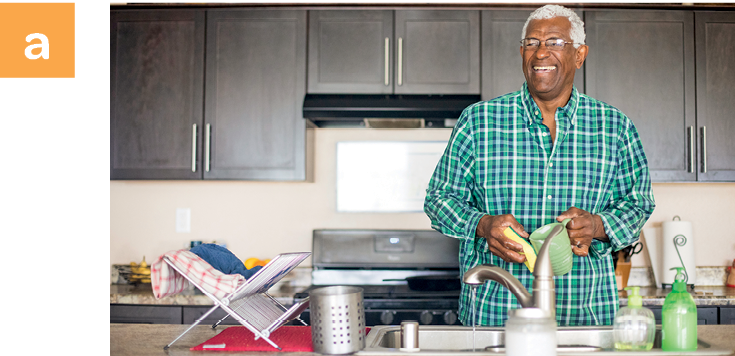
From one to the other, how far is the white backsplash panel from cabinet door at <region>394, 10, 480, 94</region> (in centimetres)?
39

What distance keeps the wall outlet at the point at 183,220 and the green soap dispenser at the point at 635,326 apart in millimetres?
2398

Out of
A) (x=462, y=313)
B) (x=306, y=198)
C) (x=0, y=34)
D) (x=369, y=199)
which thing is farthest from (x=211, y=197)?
(x=462, y=313)

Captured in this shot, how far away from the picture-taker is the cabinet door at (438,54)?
2785mm

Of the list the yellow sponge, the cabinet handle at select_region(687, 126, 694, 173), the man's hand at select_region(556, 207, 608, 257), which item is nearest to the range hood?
the cabinet handle at select_region(687, 126, 694, 173)

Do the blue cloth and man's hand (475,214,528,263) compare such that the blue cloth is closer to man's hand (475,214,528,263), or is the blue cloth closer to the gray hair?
man's hand (475,214,528,263)

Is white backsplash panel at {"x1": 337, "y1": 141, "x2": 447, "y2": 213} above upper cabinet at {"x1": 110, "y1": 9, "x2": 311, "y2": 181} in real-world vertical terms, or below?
below

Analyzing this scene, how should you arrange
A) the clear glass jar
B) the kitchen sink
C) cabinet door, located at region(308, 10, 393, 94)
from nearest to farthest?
1. the clear glass jar
2. the kitchen sink
3. cabinet door, located at region(308, 10, 393, 94)

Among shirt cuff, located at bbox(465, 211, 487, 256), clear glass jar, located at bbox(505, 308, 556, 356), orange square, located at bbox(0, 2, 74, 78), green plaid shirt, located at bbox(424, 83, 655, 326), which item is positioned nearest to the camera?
clear glass jar, located at bbox(505, 308, 556, 356)

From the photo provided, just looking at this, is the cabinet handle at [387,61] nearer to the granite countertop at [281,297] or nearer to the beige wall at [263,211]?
the beige wall at [263,211]

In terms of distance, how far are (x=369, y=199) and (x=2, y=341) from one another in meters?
1.83

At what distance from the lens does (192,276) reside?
1.19 m

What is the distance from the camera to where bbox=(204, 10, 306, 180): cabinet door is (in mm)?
2812

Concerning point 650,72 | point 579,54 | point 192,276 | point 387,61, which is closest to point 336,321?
point 192,276

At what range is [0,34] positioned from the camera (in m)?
1.81
